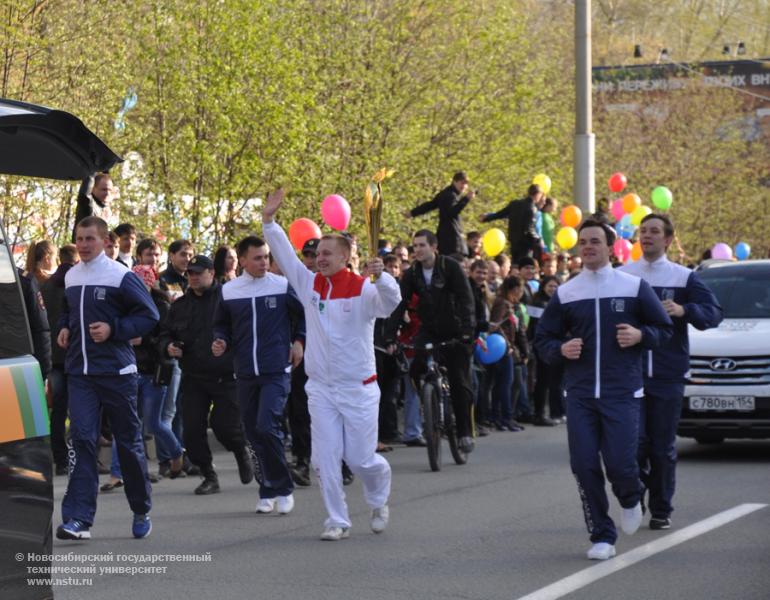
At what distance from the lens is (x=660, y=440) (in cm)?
1018

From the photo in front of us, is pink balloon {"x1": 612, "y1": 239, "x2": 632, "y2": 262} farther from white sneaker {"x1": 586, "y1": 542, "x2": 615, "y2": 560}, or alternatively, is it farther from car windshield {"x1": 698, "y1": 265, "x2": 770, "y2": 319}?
white sneaker {"x1": 586, "y1": 542, "x2": 615, "y2": 560}

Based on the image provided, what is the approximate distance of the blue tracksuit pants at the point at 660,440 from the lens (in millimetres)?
10156

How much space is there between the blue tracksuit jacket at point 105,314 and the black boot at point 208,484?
2.49m

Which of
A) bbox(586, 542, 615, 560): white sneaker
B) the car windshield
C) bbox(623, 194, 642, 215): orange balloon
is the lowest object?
bbox(586, 542, 615, 560): white sneaker

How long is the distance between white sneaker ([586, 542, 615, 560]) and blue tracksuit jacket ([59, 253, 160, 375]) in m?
3.00

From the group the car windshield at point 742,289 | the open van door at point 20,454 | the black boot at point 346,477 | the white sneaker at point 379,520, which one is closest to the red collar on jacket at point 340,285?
the white sneaker at point 379,520

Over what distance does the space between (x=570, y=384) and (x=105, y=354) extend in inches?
112

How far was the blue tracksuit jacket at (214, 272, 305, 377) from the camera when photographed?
36.8ft

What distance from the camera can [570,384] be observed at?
9266 millimetres

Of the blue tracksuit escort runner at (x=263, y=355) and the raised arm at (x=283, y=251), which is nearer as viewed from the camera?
the raised arm at (x=283, y=251)

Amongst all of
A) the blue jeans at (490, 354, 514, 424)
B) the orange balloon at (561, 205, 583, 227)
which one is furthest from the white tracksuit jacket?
the orange balloon at (561, 205, 583, 227)

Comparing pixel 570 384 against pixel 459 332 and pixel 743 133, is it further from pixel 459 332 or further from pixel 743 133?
pixel 743 133

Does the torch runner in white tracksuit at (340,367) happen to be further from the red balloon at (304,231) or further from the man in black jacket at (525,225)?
the man in black jacket at (525,225)

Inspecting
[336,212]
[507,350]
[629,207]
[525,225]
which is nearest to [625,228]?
[629,207]
